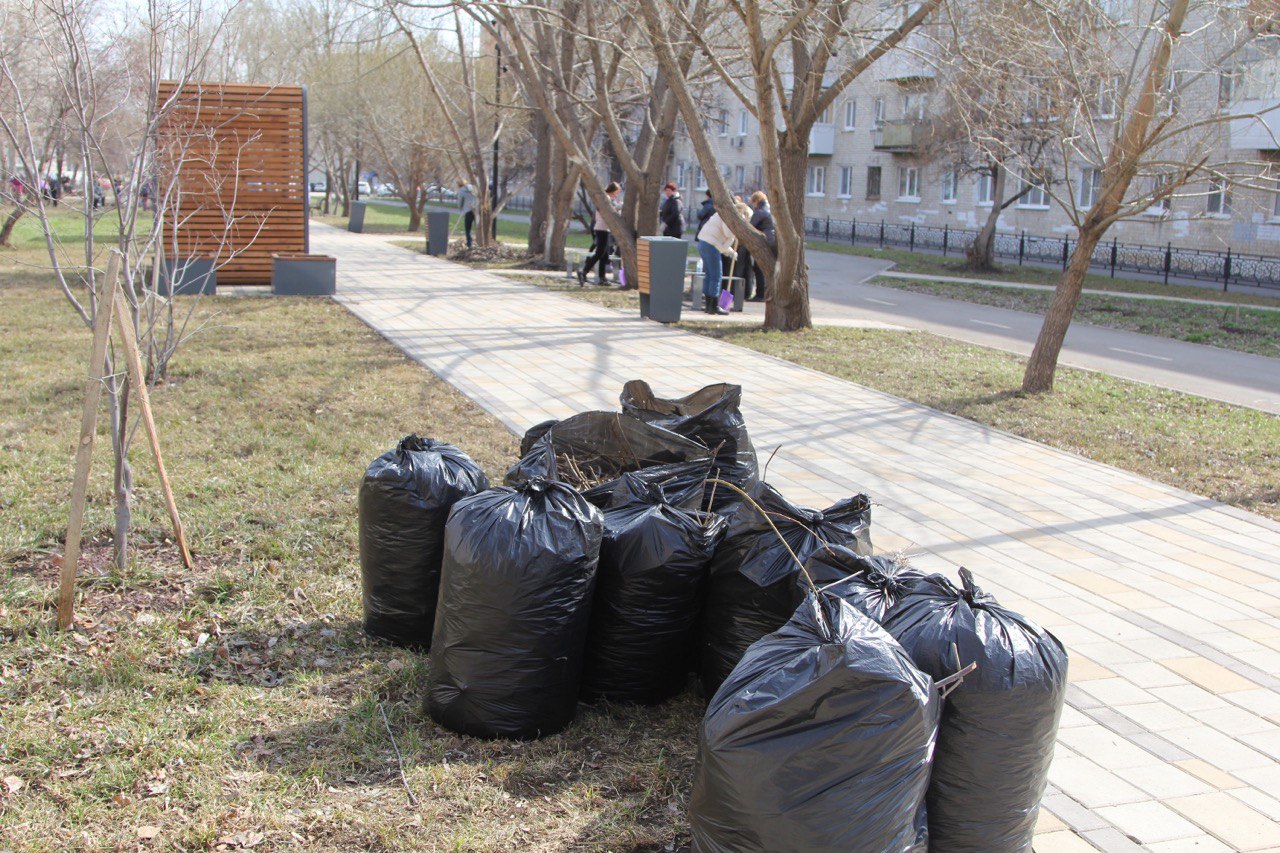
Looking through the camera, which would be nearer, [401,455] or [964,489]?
[401,455]

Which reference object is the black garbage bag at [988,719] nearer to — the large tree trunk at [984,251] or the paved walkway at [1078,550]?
the paved walkway at [1078,550]

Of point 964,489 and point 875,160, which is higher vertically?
point 875,160

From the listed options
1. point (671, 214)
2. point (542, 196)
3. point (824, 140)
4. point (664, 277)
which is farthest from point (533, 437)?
point (824, 140)

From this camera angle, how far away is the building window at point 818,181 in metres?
48.8

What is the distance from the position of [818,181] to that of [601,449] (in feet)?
153

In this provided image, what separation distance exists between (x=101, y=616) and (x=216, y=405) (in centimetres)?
420

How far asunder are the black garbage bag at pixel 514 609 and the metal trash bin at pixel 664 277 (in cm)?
1070

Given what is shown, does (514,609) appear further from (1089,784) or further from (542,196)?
(542,196)

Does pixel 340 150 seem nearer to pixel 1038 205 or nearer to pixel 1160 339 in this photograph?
pixel 1038 205

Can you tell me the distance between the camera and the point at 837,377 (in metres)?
10.6

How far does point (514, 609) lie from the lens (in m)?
3.44

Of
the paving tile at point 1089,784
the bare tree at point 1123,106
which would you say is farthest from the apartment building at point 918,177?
the paving tile at point 1089,784

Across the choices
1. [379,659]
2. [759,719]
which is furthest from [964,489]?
[759,719]

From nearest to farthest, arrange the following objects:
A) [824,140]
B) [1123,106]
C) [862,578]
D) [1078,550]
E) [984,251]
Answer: [862,578] → [1078,550] → [1123,106] → [984,251] → [824,140]
